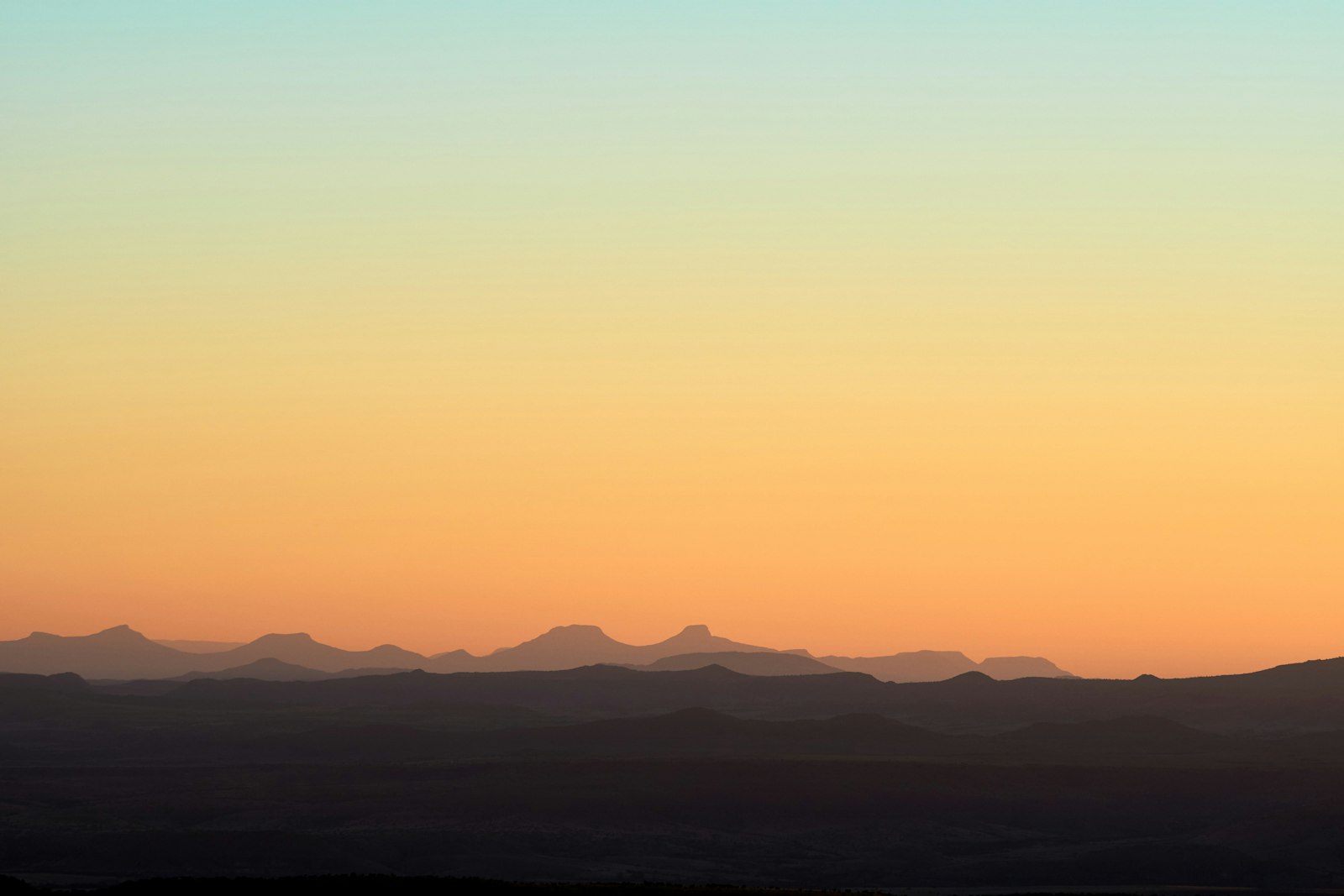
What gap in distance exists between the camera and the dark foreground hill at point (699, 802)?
85.7m

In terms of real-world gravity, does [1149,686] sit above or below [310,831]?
above

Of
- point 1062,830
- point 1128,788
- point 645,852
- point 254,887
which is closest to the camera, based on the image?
point 254,887

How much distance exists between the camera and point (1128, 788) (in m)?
110

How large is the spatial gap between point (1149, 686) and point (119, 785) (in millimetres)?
111406

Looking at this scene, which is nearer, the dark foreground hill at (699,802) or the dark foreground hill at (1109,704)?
the dark foreground hill at (699,802)

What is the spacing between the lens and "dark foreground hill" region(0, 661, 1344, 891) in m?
85.7

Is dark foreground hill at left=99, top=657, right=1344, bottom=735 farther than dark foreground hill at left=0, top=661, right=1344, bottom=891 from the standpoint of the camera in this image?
Yes

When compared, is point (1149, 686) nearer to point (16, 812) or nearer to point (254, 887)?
point (16, 812)

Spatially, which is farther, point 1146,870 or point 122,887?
point 1146,870

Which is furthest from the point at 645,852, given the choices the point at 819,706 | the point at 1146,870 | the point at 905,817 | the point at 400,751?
the point at 819,706

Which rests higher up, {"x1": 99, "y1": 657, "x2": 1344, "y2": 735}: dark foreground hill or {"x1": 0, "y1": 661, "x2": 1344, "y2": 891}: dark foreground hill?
{"x1": 99, "y1": 657, "x2": 1344, "y2": 735}: dark foreground hill

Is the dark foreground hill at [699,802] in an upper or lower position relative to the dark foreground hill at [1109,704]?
lower

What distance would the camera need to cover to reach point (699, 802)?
10419 centimetres

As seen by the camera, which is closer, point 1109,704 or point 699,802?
point 699,802
